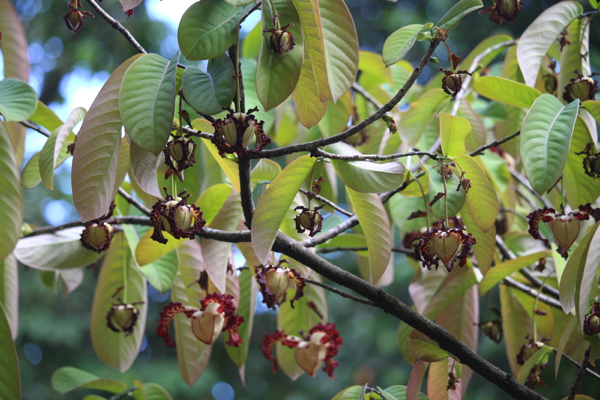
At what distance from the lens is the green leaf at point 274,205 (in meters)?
0.59

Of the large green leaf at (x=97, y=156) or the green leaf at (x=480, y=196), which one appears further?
the green leaf at (x=480, y=196)

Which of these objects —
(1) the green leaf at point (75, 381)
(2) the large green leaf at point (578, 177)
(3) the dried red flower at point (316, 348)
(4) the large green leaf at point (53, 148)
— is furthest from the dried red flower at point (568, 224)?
(1) the green leaf at point (75, 381)

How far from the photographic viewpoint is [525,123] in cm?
62

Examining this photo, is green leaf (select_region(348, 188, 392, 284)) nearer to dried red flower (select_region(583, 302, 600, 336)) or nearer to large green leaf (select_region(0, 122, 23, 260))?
dried red flower (select_region(583, 302, 600, 336))

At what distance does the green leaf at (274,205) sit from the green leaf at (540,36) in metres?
0.42

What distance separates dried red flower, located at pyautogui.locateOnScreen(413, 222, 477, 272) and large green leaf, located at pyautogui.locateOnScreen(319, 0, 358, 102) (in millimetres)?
216

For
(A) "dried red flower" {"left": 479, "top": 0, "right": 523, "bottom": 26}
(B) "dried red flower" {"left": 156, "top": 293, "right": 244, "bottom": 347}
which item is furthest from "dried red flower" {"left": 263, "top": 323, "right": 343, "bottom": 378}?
(A) "dried red flower" {"left": 479, "top": 0, "right": 523, "bottom": 26}

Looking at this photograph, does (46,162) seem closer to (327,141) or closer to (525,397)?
(327,141)

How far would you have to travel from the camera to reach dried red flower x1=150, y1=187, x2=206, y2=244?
57cm

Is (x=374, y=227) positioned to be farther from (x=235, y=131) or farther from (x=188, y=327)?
(x=188, y=327)

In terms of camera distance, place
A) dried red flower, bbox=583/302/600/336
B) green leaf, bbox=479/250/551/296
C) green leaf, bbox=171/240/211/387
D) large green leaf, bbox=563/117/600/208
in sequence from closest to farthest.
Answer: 1. dried red flower, bbox=583/302/600/336
2. large green leaf, bbox=563/117/600/208
3. green leaf, bbox=479/250/551/296
4. green leaf, bbox=171/240/211/387

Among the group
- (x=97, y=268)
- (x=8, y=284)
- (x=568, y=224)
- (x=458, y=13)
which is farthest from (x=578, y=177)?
(x=97, y=268)

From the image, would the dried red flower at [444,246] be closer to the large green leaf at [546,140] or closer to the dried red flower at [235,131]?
the large green leaf at [546,140]

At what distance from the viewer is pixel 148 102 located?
53 centimetres
